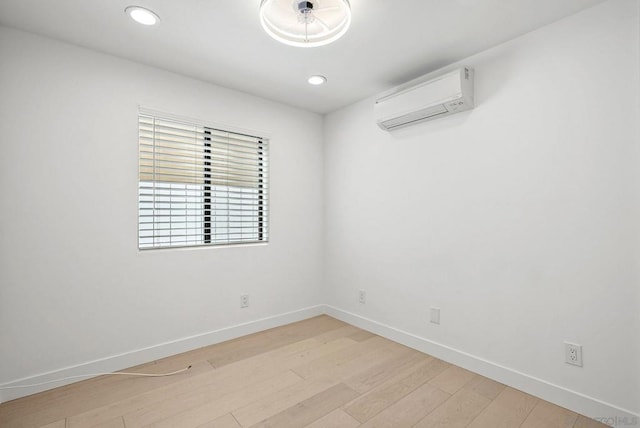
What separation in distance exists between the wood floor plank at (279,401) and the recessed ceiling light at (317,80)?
246 centimetres

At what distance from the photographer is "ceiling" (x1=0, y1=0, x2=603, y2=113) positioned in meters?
1.81

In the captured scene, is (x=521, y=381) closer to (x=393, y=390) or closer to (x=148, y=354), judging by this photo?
(x=393, y=390)

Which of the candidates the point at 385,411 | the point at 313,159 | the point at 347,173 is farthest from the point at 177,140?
the point at 385,411

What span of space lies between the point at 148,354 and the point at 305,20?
270 cm

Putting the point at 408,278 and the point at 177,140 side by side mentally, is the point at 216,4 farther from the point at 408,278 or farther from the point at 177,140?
the point at 408,278

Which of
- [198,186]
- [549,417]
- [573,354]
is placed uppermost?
[198,186]

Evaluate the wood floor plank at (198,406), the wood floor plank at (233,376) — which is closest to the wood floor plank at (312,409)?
the wood floor plank at (198,406)

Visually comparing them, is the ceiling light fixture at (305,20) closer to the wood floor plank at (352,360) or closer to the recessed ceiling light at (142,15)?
the recessed ceiling light at (142,15)

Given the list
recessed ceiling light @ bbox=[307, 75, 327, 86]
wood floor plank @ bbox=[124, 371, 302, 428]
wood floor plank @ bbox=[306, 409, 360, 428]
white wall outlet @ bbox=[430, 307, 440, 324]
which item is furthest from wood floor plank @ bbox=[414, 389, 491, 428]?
recessed ceiling light @ bbox=[307, 75, 327, 86]

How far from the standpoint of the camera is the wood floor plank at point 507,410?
1.77 m

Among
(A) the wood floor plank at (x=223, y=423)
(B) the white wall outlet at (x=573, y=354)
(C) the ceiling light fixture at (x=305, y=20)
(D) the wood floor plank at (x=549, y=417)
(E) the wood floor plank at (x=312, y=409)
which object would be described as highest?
(C) the ceiling light fixture at (x=305, y=20)

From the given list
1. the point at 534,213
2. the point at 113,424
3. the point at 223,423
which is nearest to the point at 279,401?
the point at 223,423

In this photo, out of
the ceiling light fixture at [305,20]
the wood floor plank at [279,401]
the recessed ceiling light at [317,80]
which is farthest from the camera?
the recessed ceiling light at [317,80]

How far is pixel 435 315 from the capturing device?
8.56ft
